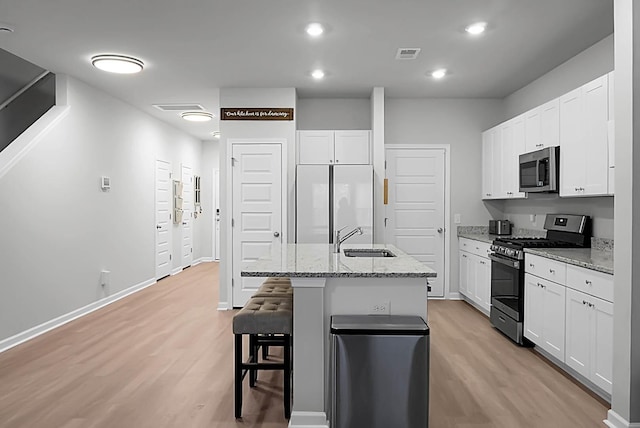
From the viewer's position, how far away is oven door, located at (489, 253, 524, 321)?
157 inches

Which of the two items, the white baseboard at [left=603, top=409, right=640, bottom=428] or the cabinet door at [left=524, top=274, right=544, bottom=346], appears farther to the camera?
the cabinet door at [left=524, top=274, right=544, bottom=346]

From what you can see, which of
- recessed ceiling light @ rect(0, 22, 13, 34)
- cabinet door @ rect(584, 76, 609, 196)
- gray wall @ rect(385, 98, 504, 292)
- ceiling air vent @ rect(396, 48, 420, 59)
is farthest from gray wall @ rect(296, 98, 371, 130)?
recessed ceiling light @ rect(0, 22, 13, 34)

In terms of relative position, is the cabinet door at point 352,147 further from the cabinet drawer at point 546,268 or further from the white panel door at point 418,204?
the cabinet drawer at point 546,268

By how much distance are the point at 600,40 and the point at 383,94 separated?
237 cm

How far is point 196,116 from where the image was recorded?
708 centimetres

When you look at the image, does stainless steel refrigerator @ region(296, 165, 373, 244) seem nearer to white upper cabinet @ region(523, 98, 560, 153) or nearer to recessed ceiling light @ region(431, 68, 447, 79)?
recessed ceiling light @ region(431, 68, 447, 79)

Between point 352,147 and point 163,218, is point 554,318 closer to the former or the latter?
point 352,147

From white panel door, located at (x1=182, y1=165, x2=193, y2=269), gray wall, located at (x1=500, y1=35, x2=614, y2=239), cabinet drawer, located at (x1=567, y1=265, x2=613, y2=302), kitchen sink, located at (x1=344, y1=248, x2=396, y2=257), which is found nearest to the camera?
cabinet drawer, located at (x1=567, y1=265, x2=613, y2=302)

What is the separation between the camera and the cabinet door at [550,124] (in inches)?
158

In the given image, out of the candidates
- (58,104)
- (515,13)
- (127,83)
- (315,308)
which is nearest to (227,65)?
(127,83)

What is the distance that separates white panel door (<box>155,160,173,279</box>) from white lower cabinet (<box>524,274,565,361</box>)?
18.7 ft

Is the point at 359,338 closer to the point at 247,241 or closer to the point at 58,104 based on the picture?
the point at 247,241

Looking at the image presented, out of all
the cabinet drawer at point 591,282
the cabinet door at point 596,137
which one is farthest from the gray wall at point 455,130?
the cabinet drawer at point 591,282

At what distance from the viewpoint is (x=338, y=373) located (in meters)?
2.28
